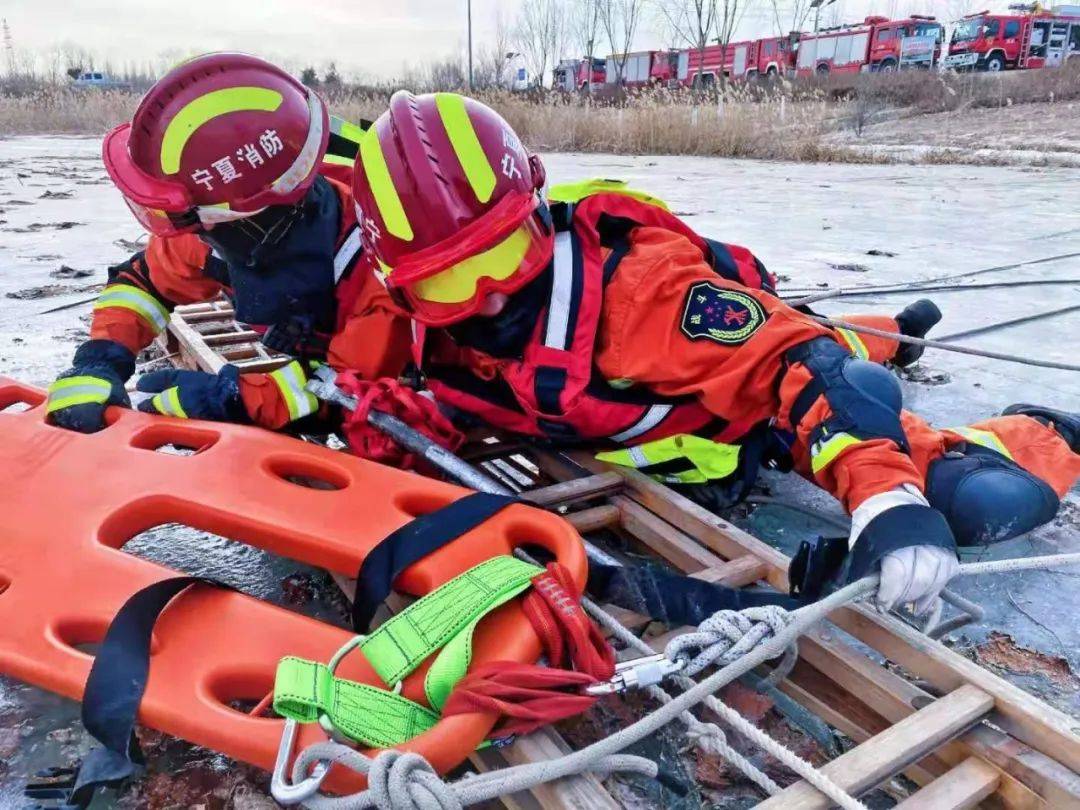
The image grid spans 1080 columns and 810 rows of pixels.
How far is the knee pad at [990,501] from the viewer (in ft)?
6.82

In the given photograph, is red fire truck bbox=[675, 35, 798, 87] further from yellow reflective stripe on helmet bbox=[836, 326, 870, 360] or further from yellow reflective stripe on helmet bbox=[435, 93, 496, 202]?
yellow reflective stripe on helmet bbox=[435, 93, 496, 202]

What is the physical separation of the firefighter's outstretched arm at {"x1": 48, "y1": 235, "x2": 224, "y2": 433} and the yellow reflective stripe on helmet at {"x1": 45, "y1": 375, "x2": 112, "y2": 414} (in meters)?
0.07

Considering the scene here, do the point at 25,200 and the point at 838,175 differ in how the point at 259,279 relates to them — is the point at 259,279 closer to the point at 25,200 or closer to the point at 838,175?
the point at 25,200

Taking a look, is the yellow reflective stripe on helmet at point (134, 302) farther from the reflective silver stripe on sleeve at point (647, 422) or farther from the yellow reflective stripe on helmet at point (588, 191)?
the reflective silver stripe on sleeve at point (647, 422)

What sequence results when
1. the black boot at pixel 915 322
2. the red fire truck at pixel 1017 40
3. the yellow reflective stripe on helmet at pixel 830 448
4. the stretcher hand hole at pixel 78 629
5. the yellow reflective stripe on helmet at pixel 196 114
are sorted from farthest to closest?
the red fire truck at pixel 1017 40 < the black boot at pixel 915 322 < the yellow reflective stripe on helmet at pixel 196 114 < the yellow reflective stripe on helmet at pixel 830 448 < the stretcher hand hole at pixel 78 629

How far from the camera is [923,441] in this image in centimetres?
231

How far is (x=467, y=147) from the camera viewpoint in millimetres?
2010

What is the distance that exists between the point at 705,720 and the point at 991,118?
2232 centimetres

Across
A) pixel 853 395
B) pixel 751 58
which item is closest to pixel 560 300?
pixel 853 395

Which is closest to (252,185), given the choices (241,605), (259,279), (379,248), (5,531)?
(259,279)

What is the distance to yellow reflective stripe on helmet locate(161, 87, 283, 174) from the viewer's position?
2207 millimetres

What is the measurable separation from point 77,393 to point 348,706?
5.40 ft

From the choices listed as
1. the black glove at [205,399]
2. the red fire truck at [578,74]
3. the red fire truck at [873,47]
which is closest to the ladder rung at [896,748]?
the black glove at [205,399]

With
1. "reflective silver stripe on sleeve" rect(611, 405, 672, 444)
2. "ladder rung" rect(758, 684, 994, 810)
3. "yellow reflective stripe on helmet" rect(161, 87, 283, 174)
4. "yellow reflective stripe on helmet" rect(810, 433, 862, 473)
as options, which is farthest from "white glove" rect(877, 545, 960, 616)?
"yellow reflective stripe on helmet" rect(161, 87, 283, 174)
